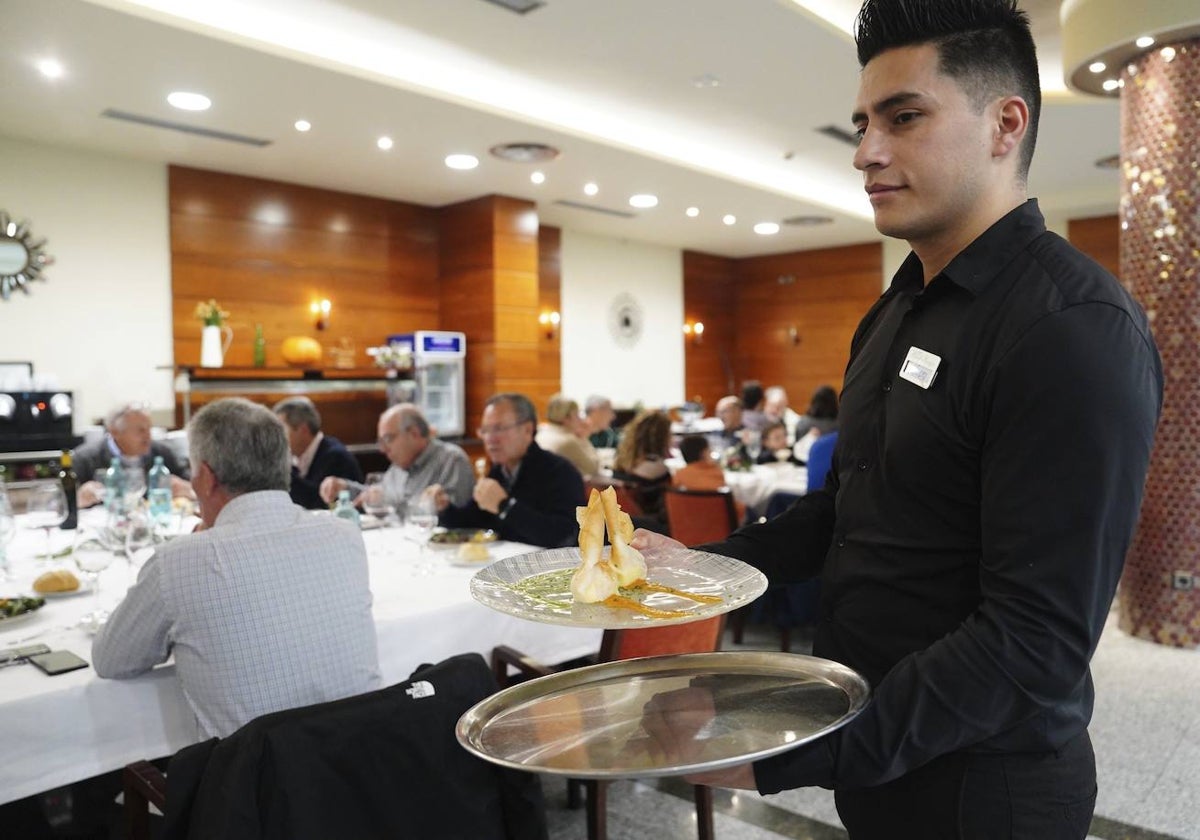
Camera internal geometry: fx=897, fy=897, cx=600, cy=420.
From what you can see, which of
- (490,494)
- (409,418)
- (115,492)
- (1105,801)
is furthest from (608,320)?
(1105,801)

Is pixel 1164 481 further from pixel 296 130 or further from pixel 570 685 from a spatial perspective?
pixel 296 130

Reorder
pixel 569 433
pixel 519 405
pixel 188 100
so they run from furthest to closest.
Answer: pixel 569 433
pixel 188 100
pixel 519 405

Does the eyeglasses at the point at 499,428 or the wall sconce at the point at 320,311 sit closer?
the eyeglasses at the point at 499,428

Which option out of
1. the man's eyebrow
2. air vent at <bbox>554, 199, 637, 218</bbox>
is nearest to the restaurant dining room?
the man's eyebrow

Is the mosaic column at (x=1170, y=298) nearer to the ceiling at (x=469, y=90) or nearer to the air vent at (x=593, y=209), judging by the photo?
the ceiling at (x=469, y=90)

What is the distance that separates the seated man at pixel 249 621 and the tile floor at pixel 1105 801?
4.03ft

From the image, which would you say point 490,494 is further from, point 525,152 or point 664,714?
point 525,152

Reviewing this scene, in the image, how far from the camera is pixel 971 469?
97 cm

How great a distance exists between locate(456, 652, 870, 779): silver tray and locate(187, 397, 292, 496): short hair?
1.39 m

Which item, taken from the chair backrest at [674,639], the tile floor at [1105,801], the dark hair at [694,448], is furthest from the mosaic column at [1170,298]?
the chair backrest at [674,639]

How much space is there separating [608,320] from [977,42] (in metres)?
11.0

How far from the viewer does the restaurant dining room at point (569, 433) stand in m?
Result: 0.92

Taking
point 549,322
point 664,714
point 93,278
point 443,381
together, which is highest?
point 93,278

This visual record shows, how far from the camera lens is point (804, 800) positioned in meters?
3.01
